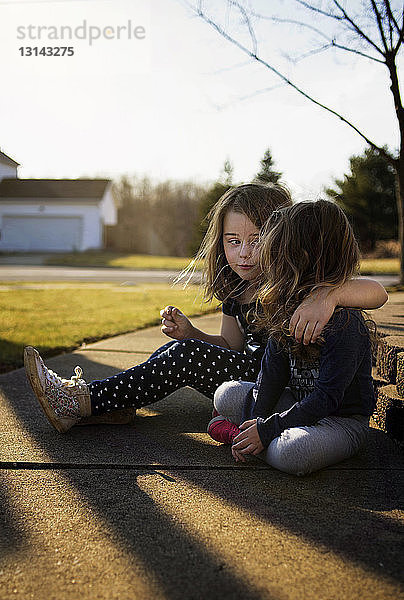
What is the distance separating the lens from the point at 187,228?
118 ft

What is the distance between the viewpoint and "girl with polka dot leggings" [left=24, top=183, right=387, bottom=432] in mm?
2195

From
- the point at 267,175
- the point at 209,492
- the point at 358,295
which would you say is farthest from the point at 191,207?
the point at 209,492

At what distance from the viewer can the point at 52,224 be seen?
28906 millimetres

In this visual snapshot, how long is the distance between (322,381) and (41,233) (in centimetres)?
2783

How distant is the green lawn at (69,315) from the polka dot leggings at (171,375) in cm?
69

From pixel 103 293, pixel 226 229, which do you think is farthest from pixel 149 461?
pixel 103 293

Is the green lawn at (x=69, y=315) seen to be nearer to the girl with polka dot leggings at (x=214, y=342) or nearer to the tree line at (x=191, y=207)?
the girl with polka dot leggings at (x=214, y=342)

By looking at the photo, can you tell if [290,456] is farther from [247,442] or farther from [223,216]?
[223,216]

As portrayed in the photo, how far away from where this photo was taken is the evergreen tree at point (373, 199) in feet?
80.3

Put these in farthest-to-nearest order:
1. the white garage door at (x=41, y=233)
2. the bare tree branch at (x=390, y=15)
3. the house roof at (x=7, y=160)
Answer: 1. the white garage door at (x=41, y=233)
2. the bare tree branch at (x=390, y=15)
3. the house roof at (x=7, y=160)

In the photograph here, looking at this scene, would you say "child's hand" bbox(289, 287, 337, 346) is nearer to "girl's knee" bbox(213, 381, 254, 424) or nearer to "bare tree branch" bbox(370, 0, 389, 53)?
"girl's knee" bbox(213, 381, 254, 424)

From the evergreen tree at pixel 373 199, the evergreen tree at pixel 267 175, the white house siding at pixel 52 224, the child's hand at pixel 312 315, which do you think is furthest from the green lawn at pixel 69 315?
the white house siding at pixel 52 224

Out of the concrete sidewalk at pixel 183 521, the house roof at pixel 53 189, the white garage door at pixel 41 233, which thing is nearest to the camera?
the concrete sidewalk at pixel 183 521

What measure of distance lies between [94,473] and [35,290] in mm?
7671
